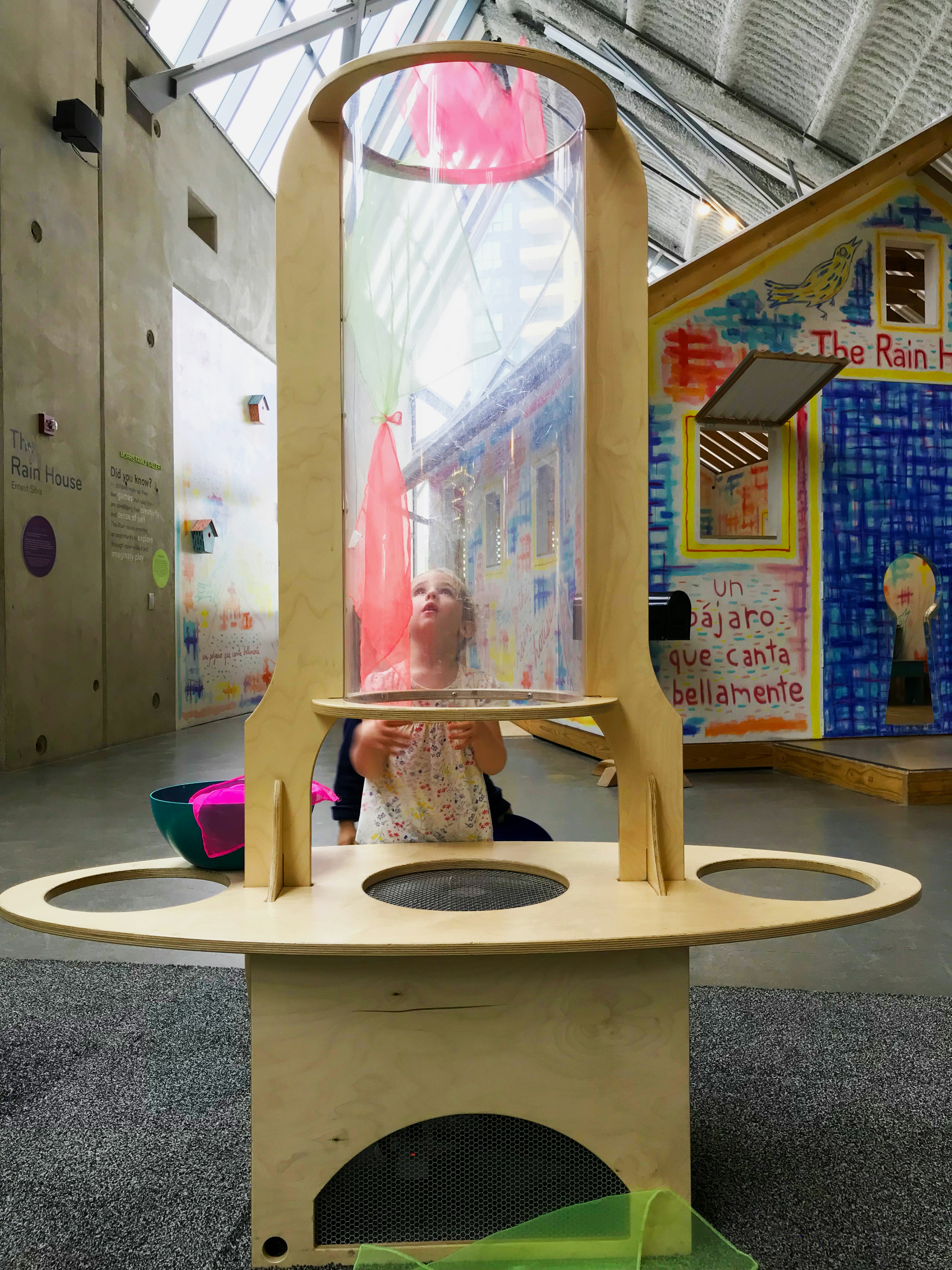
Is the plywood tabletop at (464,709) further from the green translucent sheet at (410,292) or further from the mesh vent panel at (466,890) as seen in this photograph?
the green translucent sheet at (410,292)

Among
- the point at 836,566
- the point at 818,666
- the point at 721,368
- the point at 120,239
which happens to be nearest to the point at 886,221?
the point at 721,368

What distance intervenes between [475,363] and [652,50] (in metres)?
8.82

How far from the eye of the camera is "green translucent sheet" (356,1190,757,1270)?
114 centimetres

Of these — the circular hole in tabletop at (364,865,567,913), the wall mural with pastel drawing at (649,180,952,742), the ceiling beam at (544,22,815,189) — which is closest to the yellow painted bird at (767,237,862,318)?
the wall mural with pastel drawing at (649,180,952,742)

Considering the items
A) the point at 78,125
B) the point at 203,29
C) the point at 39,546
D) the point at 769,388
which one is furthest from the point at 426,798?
the point at 203,29

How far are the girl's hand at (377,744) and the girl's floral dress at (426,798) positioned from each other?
14 millimetres

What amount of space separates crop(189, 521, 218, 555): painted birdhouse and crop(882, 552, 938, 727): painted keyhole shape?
18.3 feet

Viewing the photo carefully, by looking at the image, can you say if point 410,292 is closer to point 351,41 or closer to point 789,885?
point 789,885

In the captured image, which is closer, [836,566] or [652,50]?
[836,566]

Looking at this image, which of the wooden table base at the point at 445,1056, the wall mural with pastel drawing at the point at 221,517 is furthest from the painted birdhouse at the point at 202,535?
the wooden table base at the point at 445,1056

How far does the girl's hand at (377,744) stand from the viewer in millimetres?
1639

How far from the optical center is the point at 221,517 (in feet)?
29.5

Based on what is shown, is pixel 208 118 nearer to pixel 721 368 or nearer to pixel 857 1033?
pixel 721 368

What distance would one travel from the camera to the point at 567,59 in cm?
126
